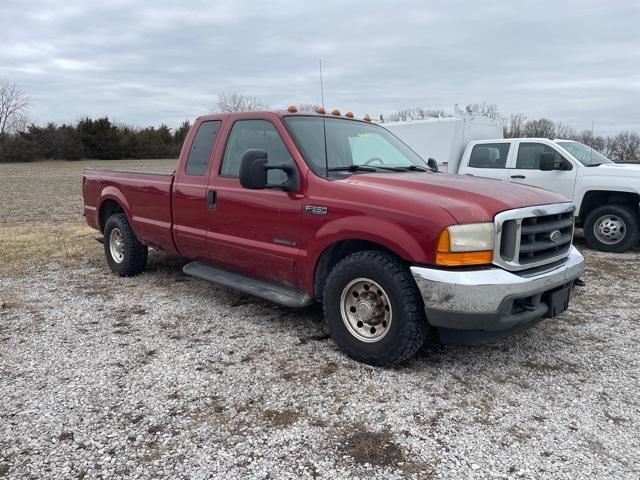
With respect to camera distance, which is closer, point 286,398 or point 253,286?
point 286,398

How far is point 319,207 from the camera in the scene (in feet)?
13.2

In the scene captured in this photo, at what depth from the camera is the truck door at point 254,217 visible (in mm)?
4305

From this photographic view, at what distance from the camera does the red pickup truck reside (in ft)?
11.0

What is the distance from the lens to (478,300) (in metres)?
3.27

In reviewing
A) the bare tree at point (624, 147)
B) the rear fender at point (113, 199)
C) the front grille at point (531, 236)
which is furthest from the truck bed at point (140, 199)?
the bare tree at point (624, 147)

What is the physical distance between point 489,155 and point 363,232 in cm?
680

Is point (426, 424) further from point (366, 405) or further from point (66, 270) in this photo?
point (66, 270)

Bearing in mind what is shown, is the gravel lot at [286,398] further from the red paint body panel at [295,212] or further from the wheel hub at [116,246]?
the wheel hub at [116,246]

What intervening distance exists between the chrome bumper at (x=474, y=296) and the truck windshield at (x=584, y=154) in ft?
20.3

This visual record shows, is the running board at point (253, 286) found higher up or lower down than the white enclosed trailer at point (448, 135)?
lower down

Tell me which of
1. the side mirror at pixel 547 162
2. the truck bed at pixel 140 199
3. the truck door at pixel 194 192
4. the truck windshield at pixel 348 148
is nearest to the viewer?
the truck windshield at pixel 348 148

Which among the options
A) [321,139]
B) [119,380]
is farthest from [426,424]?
[321,139]

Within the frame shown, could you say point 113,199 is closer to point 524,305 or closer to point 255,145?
point 255,145

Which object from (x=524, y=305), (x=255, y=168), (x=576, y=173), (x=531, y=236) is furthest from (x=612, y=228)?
(x=255, y=168)
